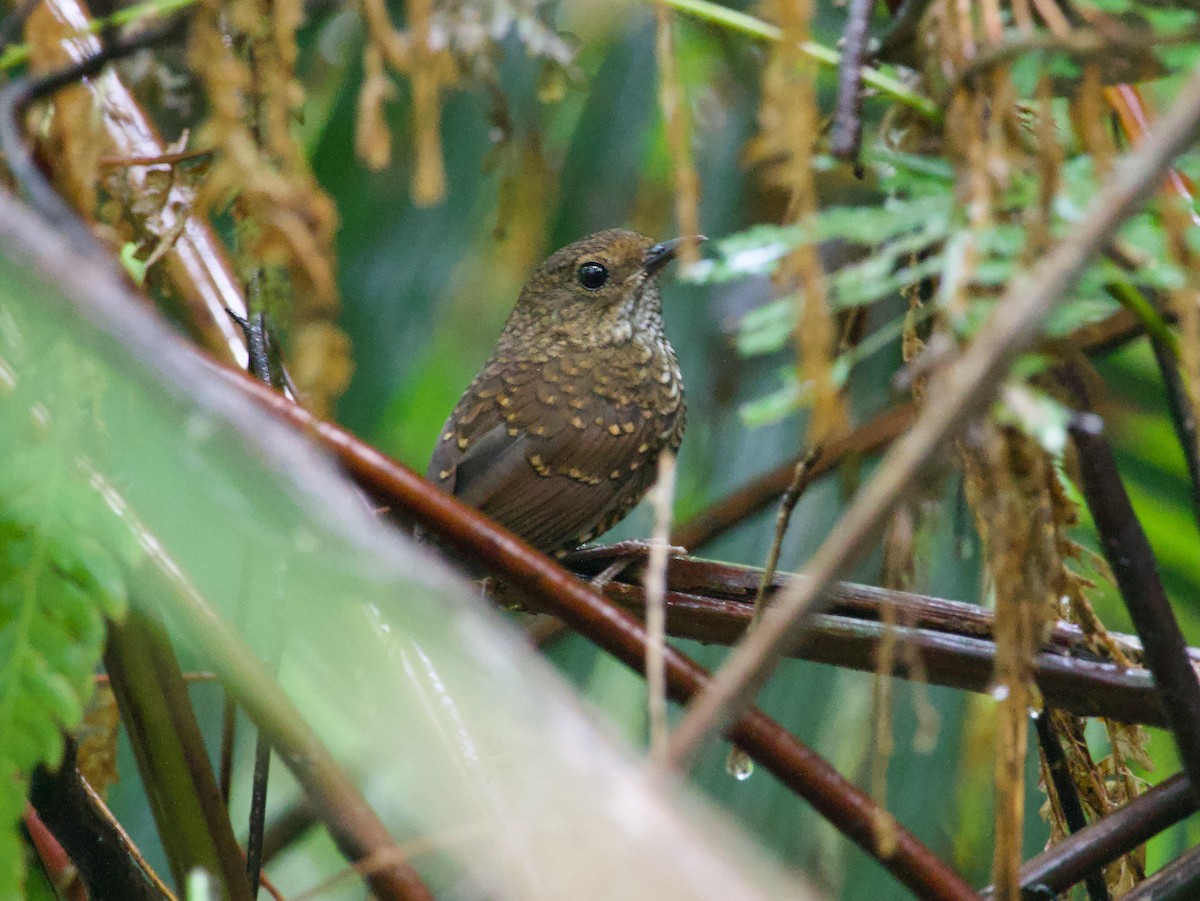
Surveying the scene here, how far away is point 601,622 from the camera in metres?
0.99

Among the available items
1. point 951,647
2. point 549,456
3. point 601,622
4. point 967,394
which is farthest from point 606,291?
point 967,394

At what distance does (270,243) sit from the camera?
97 cm

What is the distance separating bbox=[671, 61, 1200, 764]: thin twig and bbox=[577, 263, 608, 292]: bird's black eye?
7.59 ft

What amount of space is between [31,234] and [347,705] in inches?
14.9

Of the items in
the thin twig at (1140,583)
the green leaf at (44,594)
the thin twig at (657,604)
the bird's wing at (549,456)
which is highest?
the green leaf at (44,594)

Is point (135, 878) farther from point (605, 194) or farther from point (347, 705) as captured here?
point (605, 194)

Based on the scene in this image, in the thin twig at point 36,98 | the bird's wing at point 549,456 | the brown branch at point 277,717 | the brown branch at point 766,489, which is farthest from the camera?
the bird's wing at point 549,456

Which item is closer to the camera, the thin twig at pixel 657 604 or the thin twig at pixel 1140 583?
the thin twig at pixel 657 604

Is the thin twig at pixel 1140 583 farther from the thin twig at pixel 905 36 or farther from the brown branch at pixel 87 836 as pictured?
the brown branch at pixel 87 836

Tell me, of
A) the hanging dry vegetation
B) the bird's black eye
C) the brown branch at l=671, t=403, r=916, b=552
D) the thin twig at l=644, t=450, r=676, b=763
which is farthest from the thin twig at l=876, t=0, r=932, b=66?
the bird's black eye

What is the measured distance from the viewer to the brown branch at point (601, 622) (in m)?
0.99

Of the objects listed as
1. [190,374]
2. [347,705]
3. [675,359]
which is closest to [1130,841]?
[347,705]

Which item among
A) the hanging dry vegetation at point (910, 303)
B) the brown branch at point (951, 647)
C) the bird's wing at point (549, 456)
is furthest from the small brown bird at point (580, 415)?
the hanging dry vegetation at point (910, 303)

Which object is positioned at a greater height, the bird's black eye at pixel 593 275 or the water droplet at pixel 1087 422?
the water droplet at pixel 1087 422
